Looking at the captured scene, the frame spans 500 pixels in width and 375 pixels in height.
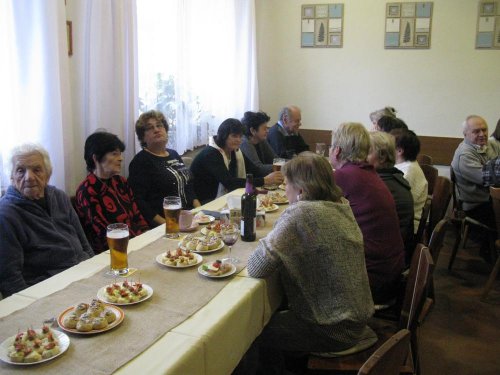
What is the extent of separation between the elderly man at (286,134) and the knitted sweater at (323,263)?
3009mm

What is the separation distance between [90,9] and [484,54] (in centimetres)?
409

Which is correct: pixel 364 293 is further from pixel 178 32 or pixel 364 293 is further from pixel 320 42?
pixel 320 42

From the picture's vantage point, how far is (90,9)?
288 cm

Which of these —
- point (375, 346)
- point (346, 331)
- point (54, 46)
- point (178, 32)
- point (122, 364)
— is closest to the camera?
point (122, 364)

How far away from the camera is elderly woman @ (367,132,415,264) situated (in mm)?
2619

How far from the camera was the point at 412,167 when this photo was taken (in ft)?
10.1

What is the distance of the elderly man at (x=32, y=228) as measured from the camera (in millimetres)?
1878

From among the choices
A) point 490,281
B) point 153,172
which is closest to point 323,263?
point 153,172

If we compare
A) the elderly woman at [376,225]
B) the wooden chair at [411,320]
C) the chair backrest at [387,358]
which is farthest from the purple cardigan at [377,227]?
the chair backrest at [387,358]

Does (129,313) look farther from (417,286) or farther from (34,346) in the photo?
(417,286)

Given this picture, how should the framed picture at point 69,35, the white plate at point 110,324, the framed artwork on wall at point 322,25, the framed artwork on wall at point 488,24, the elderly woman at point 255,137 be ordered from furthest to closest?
the framed artwork on wall at point 322,25 < the framed artwork on wall at point 488,24 < the elderly woman at point 255,137 < the framed picture at point 69,35 < the white plate at point 110,324

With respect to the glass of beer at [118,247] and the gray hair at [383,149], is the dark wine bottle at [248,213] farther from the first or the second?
the gray hair at [383,149]

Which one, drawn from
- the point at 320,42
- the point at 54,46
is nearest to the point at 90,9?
the point at 54,46

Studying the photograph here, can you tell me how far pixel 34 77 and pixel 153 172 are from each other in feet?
2.79
